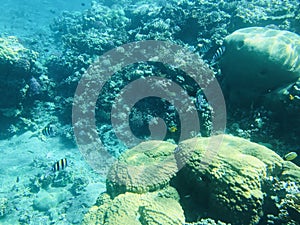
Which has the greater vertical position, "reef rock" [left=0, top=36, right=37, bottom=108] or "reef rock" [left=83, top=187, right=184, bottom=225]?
"reef rock" [left=0, top=36, right=37, bottom=108]

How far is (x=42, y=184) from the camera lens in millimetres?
6316

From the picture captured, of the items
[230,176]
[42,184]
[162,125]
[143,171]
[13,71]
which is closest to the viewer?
[230,176]

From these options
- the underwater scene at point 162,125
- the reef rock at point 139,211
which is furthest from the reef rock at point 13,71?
the reef rock at point 139,211

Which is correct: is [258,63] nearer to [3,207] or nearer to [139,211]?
[139,211]

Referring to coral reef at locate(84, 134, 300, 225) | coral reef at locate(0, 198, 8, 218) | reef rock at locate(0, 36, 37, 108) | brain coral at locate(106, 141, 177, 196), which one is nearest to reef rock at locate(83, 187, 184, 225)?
coral reef at locate(84, 134, 300, 225)

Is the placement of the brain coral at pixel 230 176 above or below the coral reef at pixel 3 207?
above

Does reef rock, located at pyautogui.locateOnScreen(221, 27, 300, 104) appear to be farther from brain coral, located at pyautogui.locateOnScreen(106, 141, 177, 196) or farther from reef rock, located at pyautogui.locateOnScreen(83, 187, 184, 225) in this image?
reef rock, located at pyautogui.locateOnScreen(83, 187, 184, 225)

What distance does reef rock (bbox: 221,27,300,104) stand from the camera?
17.6 feet

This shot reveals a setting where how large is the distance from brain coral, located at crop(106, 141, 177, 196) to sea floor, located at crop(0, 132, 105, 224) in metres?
2.47

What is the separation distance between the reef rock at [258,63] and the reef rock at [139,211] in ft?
11.6

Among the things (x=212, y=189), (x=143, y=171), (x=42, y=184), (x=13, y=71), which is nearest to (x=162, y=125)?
(x=143, y=171)

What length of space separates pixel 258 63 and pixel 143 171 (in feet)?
12.9

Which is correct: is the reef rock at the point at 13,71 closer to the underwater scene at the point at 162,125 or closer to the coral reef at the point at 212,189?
the underwater scene at the point at 162,125

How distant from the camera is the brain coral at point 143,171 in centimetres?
350
